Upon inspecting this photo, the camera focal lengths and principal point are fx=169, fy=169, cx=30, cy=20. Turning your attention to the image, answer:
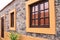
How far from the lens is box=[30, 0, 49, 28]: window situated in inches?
268

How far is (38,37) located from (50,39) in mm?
1009

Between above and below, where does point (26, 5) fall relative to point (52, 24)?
above

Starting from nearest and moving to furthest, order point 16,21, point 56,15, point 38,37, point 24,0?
point 56,15
point 38,37
point 24,0
point 16,21

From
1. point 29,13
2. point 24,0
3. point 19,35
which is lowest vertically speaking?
point 19,35

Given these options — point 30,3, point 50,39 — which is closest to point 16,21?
point 30,3

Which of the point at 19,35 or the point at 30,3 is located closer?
the point at 30,3

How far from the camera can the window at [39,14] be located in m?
6.80

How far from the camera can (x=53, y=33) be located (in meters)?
5.99

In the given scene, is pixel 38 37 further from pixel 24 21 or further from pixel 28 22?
pixel 24 21

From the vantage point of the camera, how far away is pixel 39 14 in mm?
7391

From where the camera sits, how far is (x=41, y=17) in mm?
7207

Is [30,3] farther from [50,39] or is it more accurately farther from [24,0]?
[50,39]

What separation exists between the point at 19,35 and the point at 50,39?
141 inches

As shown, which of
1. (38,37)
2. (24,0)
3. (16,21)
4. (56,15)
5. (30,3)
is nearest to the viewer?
(56,15)
